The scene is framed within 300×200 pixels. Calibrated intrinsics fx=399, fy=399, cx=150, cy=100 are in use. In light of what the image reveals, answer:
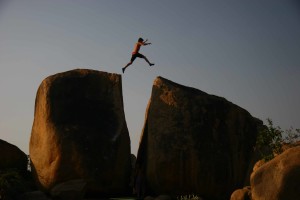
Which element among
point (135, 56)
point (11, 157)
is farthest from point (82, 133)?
point (135, 56)

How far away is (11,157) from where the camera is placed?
54.2 ft

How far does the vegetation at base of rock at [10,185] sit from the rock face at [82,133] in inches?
39.8

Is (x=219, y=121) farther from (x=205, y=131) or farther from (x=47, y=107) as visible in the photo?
(x=47, y=107)

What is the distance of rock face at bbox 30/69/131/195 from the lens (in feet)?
48.4

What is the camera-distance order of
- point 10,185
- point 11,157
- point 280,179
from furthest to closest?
point 11,157 → point 10,185 → point 280,179

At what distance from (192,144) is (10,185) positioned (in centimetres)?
672


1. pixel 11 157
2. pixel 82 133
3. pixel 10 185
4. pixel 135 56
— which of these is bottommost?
pixel 10 185

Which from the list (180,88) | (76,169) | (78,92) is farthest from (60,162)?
(180,88)

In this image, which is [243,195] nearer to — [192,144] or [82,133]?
[192,144]

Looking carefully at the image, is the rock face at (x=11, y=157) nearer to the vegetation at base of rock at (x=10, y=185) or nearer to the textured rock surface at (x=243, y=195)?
the vegetation at base of rock at (x=10, y=185)

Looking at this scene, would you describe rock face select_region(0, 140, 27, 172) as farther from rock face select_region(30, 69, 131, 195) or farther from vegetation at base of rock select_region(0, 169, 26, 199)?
vegetation at base of rock select_region(0, 169, 26, 199)

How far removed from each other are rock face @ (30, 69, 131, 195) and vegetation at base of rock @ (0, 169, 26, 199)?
101 centimetres

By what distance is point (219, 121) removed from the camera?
52.3 ft

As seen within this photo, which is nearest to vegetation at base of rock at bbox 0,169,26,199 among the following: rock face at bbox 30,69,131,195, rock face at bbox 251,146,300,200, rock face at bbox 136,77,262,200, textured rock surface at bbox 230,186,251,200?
rock face at bbox 30,69,131,195
